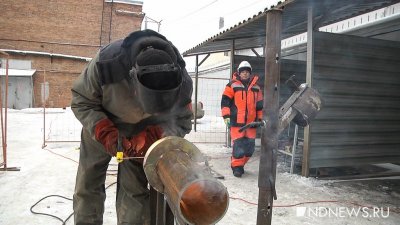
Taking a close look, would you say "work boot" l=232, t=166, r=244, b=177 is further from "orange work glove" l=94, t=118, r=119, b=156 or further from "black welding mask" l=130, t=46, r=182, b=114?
"black welding mask" l=130, t=46, r=182, b=114

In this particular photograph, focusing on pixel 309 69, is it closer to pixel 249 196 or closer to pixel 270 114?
pixel 249 196

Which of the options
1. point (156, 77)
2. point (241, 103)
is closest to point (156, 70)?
point (156, 77)

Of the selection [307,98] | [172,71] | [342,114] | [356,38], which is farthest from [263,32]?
[172,71]

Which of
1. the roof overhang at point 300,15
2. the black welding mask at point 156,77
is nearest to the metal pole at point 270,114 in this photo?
the black welding mask at point 156,77

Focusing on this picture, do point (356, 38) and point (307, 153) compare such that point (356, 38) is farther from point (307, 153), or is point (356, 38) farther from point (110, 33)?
point (110, 33)

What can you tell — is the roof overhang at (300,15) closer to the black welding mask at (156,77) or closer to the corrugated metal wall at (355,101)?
the corrugated metal wall at (355,101)

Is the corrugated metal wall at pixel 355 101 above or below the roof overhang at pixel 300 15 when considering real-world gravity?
below

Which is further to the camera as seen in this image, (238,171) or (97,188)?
(238,171)

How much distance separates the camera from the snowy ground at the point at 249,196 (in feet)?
11.8

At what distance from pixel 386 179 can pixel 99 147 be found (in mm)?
4957

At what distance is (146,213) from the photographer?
2770 millimetres

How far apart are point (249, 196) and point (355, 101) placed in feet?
8.50

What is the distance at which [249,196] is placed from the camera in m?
4.37

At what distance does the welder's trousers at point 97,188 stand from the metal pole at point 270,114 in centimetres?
101
